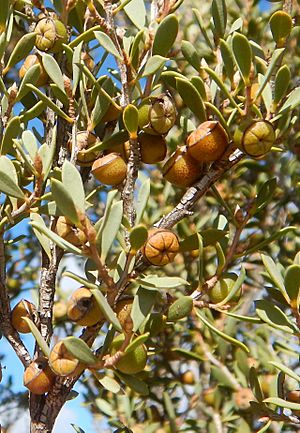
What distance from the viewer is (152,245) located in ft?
2.58

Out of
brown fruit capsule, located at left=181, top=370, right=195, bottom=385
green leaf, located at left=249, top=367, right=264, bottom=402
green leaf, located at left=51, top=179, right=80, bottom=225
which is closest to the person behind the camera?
green leaf, located at left=51, top=179, right=80, bottom=225

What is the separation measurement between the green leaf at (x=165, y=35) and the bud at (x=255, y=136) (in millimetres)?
152

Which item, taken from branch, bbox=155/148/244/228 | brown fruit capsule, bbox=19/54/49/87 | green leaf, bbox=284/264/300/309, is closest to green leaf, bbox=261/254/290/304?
green leaf, bbox=284/264/300/309

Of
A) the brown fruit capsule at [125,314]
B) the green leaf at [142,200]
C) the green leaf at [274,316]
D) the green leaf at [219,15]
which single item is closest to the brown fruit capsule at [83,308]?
the brown fruit capsule at [125,314]

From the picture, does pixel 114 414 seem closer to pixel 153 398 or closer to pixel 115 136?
pixel 153 398

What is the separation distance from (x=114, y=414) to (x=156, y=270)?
0.44 metres

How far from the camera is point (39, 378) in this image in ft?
2.71

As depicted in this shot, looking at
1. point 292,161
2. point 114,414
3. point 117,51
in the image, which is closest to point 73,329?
point 114,414

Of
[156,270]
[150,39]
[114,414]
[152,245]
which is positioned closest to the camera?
[152,245]

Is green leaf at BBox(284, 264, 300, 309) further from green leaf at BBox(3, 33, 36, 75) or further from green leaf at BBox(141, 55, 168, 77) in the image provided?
green leaf at BBox(3, 33, 36, 75)

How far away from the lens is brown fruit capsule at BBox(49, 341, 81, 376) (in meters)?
0.76

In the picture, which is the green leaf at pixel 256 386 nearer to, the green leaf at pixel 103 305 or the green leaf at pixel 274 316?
the green leaf at pixel 274 316

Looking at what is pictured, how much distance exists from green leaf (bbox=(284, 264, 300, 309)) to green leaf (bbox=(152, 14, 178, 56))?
342 mm

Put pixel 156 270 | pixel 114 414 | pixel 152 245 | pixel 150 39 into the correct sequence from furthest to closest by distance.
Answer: pixel 156 270 → pixel 114 414 → pixel 150 39 → pixel 152 245
